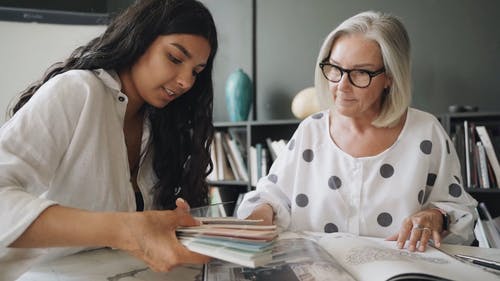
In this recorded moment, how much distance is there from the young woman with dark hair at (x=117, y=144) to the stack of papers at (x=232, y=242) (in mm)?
33

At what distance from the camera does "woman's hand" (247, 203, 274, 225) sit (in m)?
1.00

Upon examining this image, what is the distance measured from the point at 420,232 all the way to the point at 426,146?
0.37 meters

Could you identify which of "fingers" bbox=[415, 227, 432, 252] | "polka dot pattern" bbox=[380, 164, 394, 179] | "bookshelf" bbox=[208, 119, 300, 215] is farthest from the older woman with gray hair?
"bookshelf" bbox=[208, 119, 300, 215]

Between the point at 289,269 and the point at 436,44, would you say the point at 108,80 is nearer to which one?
the point at 289,269

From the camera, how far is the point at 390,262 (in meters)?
0.59

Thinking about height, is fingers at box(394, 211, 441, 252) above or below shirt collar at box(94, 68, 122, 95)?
below

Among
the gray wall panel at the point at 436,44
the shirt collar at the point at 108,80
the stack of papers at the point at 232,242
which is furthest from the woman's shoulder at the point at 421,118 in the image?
the gray wall panel at the point at 436,44

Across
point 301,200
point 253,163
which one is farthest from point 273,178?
point 253,163

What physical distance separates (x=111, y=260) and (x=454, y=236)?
801mm

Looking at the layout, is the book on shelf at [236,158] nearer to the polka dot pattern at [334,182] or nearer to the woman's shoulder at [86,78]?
the polka dot pattern at [334,182]

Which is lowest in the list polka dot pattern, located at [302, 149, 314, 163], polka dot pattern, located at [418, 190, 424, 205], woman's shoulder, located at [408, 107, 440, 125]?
polka dot pattern, located at [418, 190, 424, 205]

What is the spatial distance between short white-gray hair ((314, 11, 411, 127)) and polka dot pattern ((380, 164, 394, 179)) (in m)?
0.13

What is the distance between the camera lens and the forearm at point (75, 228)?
59 centimetres

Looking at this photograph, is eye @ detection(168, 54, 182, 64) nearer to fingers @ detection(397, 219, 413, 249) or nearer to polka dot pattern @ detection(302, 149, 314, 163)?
polka dot pattern @ detection(302, 149, 314, 163)
